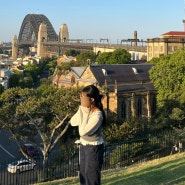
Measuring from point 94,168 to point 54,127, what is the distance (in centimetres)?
1945

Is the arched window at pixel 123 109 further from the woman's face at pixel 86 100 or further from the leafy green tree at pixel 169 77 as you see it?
the woman's face at pixel 86 100

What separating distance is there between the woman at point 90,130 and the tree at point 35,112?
17.6 metres

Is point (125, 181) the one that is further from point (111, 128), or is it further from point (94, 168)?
point (111, 128)

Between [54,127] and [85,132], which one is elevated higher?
[85,132]

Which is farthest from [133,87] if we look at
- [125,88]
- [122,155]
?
[122,155]

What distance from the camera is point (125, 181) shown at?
10.7 metres

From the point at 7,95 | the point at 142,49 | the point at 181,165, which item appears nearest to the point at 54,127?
the point at 7,95

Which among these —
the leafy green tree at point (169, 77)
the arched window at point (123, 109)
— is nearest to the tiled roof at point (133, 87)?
the arched window at point (123, 109)

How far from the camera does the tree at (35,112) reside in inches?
1016

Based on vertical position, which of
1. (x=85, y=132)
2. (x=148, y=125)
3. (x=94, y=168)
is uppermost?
(x=85, y=132)

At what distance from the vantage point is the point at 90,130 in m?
7.55

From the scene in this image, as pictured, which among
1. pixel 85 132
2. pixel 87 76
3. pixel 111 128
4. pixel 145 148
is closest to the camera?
pixel 85 132

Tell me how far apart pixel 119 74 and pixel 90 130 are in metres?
42.4

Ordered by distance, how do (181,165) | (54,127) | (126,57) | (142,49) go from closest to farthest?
(181,165)
(54,127)
(126,57)
(142,49)
